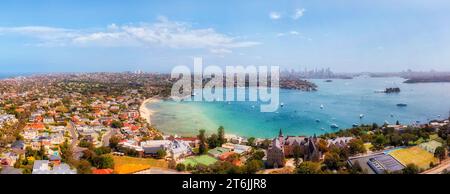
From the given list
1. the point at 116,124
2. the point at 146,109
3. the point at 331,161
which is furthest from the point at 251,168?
the point at 146,109

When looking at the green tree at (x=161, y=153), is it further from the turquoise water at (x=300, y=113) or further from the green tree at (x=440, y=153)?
the turquoise water at (x=300, y=113)

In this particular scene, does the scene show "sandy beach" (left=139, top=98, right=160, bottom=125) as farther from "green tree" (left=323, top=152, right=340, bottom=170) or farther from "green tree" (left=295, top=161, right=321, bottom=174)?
"green tree" (left=295, top=161, right=321, bottom=174)

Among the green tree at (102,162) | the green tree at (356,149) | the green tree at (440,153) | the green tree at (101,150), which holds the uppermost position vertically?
the green tree at (102,162)

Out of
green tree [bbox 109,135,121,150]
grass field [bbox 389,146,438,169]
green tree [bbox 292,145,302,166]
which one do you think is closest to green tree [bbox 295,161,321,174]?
green tree [bbox 292,145,302,166]

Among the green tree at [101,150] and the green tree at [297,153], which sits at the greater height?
the green tree at [101,150]

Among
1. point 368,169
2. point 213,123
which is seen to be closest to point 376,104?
point 213,123

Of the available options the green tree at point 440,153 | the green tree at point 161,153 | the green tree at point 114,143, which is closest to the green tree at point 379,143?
the green tree at point 440,153
